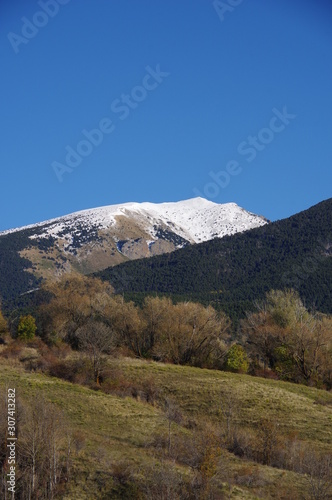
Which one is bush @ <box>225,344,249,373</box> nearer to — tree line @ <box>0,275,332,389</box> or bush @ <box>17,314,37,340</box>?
tree line @ <box>0,275,332,389</box>

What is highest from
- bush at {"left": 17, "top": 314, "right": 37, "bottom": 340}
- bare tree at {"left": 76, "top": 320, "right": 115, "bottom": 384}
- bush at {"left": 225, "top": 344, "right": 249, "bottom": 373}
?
bush at {"left": 17, "top": 314, "right": 37, "bottom": 340}

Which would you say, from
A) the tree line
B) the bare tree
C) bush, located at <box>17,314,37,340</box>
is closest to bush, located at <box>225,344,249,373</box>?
the tree line

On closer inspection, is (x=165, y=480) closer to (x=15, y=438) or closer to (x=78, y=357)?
(x=15, y=438)

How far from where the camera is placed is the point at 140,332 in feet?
274

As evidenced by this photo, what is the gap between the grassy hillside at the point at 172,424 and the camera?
3366 centimetres

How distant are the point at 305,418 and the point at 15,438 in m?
29.5

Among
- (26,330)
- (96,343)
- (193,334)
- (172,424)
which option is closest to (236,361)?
(193,334)

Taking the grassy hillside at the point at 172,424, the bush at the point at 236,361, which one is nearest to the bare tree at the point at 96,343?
the grassy hillside at the point at 172,424

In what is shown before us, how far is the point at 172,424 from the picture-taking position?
46.4 metres

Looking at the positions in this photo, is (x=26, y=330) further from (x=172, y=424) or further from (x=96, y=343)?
(x=172, y=424)

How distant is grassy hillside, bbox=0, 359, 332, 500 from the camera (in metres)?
33.7

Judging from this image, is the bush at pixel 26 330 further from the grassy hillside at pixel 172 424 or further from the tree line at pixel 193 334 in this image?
the grassy hillside at pixel 172 424

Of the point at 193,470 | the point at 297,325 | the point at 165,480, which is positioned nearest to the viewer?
the point at 165,480

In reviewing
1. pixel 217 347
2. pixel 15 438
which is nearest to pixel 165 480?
pixel 15 438
